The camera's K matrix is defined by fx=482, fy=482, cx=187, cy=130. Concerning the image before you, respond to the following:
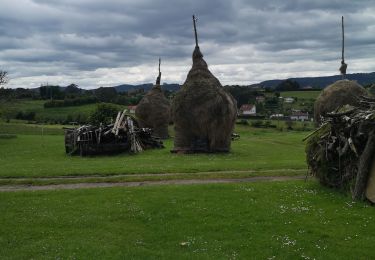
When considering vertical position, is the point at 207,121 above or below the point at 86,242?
above

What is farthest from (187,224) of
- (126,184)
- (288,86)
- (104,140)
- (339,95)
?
(288,86)

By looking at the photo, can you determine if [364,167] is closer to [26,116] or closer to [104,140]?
[104,140]

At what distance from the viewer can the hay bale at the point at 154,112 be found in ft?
156

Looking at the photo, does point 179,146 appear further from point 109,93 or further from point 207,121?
point 109,93

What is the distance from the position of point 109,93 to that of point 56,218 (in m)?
118

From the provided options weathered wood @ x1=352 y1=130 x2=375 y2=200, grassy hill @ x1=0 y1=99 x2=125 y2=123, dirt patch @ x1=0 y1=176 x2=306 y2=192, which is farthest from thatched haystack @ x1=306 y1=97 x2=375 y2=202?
grassy hill @ x1=0 y1=99 x2=125 y2=123

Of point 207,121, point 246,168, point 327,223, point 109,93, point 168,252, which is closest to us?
point 168,252

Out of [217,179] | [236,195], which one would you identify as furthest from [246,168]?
[236,195]

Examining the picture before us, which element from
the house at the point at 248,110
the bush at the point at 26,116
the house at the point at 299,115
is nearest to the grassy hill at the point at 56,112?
the bush at the point at 26,116

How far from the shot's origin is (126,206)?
14.7 meters

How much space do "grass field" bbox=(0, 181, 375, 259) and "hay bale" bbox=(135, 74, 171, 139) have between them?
101ft

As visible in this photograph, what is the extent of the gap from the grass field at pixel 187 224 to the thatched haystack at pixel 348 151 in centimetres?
62

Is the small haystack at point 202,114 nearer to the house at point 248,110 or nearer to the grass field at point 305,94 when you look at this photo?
the house at point 248,110

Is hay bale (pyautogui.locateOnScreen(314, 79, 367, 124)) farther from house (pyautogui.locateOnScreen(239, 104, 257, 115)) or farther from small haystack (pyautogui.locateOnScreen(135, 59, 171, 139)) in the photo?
house (pyautogui.locateOnScreen(239, 104, 257, 115))
